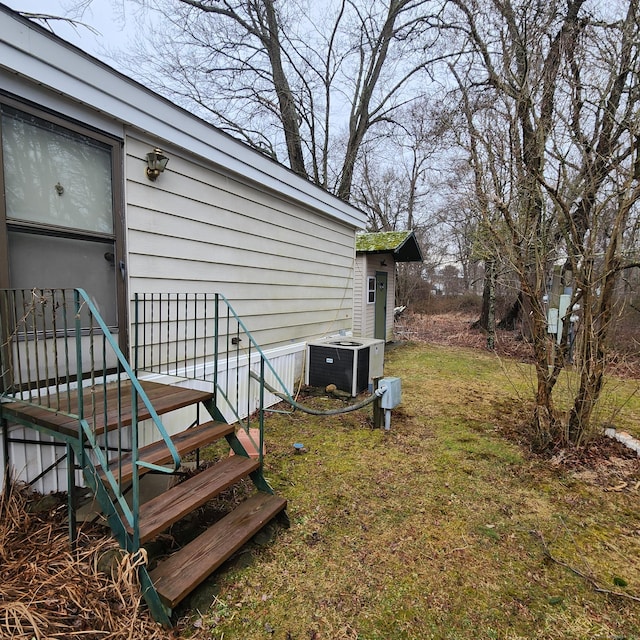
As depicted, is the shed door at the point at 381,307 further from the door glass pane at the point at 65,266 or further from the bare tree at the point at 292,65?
the door glass pane at the point at 65,266

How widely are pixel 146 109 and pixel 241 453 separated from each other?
2.80 m

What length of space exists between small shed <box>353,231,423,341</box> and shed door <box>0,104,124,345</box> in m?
6.78

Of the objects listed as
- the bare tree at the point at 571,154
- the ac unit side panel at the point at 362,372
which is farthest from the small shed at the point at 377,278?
the bare tree at the point at 571,154

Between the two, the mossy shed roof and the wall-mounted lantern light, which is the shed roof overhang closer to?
the wall-mounted lantern light

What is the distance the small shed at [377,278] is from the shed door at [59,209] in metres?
6.78

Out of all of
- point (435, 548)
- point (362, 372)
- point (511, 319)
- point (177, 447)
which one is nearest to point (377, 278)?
point (362, 372)

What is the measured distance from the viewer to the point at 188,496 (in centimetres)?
205

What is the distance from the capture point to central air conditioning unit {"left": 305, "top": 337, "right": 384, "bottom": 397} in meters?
5.23

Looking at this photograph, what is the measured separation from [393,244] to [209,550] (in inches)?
322

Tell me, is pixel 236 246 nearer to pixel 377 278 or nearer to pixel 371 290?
pixel 371 290

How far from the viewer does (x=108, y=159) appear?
2.79 m

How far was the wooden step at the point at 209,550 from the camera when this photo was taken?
1.68m

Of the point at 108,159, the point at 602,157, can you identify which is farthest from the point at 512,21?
the point at 108,159

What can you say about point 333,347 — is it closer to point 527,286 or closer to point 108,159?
point 527,286
